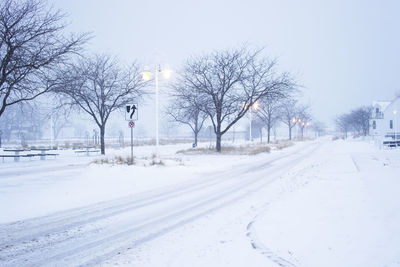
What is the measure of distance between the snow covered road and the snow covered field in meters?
0.02

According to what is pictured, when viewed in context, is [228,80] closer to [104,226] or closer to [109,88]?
[109,88]

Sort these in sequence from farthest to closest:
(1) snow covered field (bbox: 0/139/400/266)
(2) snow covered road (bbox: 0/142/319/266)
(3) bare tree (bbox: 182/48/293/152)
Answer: (3) bare tree (bbox: 182/48/293/152) → (2) snow covered road (bbox: 0/142/319/266) → (1) snow covered field (bbox: 0/139/400/266)

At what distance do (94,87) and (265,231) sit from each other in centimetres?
2341

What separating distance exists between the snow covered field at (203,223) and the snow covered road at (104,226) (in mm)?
20

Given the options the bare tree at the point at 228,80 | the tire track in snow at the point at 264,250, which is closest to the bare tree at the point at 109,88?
the bare tree at the point at 228,80

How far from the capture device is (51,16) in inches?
524

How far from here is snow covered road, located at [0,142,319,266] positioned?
4.38 m

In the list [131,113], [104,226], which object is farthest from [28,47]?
[104,226]

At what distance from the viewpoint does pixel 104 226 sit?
5.78 meters

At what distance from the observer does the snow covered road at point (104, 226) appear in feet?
14.4

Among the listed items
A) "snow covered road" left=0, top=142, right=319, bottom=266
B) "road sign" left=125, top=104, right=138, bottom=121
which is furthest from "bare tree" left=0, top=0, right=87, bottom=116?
"snow covered road" left=0, top=142, right=319, bottom=266

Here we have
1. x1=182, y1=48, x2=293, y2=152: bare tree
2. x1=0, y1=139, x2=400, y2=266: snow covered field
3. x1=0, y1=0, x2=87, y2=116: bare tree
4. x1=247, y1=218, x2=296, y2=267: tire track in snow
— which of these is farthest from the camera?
x1=182, y1=48, x2=293, y2=152: bare tree

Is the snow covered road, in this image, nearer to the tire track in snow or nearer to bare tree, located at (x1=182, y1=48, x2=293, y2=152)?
the tire track in snow

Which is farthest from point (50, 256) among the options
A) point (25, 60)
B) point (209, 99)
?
point (209, 99)
